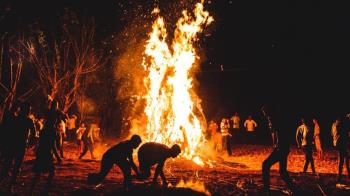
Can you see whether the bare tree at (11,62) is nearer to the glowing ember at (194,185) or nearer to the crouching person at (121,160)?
the glowing ember at (194,185)

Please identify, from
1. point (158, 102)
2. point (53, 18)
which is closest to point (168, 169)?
point (158, 102)

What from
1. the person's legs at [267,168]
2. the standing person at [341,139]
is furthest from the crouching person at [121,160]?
the standing person at [341,139]

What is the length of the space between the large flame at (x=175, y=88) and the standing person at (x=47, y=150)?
8.26 m

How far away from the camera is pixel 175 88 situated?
1639 centimetres

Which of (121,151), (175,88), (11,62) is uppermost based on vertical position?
(11,62)

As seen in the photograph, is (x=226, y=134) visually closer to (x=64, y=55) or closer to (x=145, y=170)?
(x=64, y=55)

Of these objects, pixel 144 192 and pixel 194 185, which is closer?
pixel 144 192

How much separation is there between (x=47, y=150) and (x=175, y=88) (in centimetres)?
919

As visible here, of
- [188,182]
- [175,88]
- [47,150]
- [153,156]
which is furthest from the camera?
[175,88]

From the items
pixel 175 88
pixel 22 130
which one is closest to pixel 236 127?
pixel 175 88

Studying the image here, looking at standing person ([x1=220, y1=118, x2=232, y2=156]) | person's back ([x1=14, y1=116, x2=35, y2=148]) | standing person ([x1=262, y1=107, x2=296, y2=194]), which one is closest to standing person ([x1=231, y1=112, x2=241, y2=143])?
standing person ([x1=220, y1=118, x2=232, y2=156])

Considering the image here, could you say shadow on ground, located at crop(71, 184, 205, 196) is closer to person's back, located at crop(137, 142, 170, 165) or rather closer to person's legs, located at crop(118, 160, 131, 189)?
person's legs, located at crop(118, 160, 131, 189)

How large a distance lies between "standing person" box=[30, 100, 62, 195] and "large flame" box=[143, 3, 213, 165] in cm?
826

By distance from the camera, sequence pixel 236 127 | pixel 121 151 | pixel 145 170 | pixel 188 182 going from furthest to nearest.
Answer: pixel 236 127
pixel 188 182
pixel 145 170
pixel 121 151
